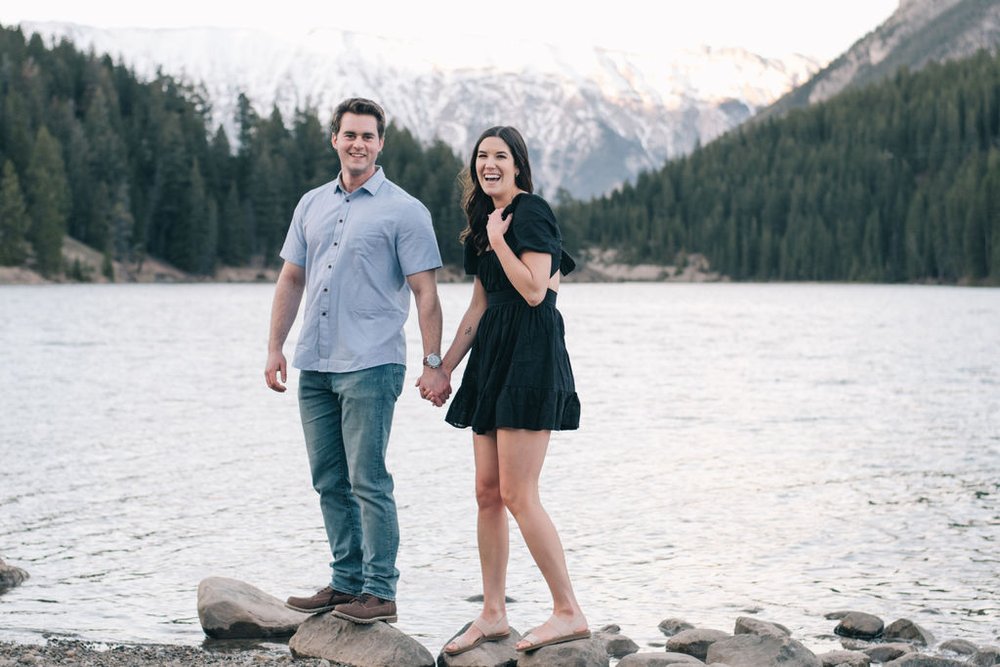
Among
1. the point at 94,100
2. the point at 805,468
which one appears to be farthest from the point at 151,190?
the point at 805,468

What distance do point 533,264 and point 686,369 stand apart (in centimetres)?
4076

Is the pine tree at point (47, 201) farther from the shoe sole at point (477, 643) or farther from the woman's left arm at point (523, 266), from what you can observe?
the woman's left arm at point (523, 266)

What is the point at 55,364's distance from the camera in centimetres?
4688

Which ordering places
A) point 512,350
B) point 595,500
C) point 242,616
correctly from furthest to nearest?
1. point 595,500
2. point 242,616
3. point 512,350

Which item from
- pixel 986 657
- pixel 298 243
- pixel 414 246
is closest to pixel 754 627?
pixel 986 657

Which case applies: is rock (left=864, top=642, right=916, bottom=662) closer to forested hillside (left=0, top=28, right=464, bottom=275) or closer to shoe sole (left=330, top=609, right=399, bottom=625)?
shoe sole (left=330, top=609, right=399, bottom=625)

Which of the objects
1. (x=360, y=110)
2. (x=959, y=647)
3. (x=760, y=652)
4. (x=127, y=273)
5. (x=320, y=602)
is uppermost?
(x=360, y=110)

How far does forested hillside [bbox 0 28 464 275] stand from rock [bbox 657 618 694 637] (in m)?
138

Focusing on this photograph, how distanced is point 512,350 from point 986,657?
557 cm

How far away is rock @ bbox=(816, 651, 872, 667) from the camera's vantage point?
1051 centimetres

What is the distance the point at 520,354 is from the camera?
866 cm

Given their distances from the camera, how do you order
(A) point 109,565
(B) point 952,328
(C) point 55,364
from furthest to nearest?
1. (B) point 952,328
2. (C) point 55,364
3. (A) point 109,565

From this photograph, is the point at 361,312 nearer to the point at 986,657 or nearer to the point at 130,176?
the point at 986,657

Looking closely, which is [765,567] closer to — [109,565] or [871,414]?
[109,565]
